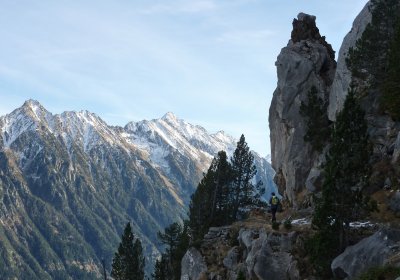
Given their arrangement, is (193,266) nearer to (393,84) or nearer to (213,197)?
(213,197)

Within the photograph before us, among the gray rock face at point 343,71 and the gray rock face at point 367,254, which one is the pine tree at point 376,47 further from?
the gray rock face at point 367,254

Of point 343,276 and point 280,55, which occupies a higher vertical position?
point 280,55

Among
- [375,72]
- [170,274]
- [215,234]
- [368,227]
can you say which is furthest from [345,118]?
[170,274]

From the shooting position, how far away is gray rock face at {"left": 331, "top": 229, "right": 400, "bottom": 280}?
1228 inches

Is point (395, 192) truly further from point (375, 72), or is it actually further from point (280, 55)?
point (280, 55)

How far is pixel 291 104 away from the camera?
74.6 m

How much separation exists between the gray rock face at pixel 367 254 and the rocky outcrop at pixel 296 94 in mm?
31490

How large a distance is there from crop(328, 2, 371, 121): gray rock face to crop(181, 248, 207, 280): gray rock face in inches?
945

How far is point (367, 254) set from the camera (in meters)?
32.4

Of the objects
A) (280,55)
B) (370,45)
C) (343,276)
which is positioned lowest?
(343,276)

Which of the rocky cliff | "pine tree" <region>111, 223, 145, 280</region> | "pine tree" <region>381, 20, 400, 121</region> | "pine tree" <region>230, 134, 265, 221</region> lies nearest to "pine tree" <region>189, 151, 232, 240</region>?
"pine tree" <region>230, 134, 265, 221</region>

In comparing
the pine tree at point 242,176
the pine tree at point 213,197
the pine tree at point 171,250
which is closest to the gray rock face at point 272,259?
the pine tree at point 171,250

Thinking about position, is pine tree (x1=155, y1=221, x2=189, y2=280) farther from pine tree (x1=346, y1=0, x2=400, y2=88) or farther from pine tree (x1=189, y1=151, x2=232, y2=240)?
pine tree (x1=346, y1=0, x2=400, y2=88)

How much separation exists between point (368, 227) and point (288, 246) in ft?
24.1
